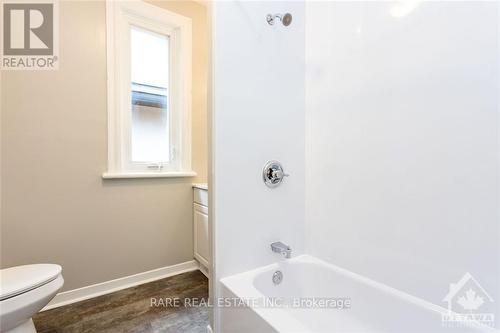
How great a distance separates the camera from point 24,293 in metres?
1.06

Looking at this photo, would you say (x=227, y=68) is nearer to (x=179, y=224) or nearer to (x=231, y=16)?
(x=231, y=16)

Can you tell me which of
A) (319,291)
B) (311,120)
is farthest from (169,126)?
(319,291)

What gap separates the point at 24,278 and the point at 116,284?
839 mm

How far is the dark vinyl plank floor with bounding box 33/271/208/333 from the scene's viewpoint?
1425 millimetres

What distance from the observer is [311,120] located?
5.03 ft

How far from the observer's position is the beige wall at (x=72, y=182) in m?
1.52

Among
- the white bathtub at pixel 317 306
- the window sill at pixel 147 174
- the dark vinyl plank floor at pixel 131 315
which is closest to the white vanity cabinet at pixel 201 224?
the window sill at pixel 147 174

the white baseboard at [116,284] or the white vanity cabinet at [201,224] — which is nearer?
the white baseboard at [116,284]

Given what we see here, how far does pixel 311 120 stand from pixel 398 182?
0.64 m

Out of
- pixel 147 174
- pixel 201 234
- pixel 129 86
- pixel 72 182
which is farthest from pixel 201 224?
pixel 129 86

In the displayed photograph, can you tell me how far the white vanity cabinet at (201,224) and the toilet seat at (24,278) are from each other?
3.32ft

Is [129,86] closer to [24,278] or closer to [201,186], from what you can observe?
[201,186]

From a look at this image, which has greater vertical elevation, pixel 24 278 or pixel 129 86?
pixel 129 86

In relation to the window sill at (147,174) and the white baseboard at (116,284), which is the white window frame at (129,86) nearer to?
the window sill at (147,174)
